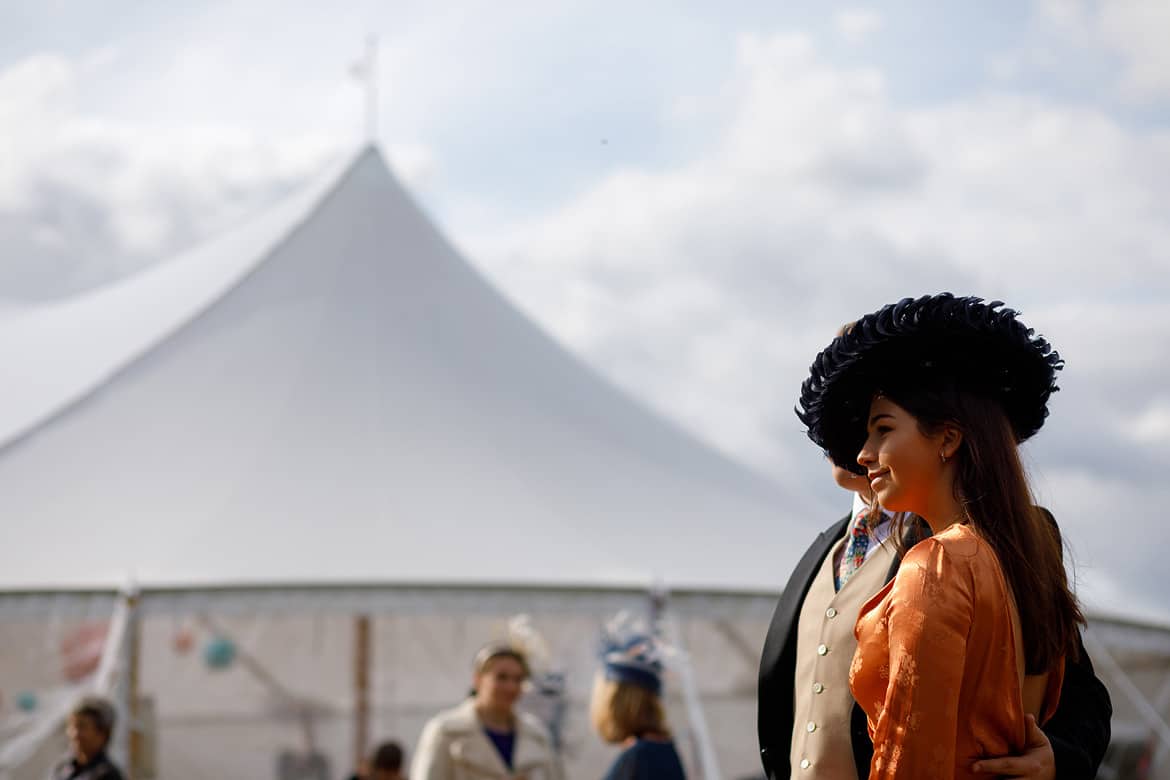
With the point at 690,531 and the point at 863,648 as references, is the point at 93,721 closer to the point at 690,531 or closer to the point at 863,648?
the point at 863,648

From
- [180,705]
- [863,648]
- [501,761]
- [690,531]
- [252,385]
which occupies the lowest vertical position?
[863,648]

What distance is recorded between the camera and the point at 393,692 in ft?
20.8

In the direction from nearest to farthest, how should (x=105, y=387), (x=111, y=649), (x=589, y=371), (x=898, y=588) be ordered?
1. (x=898, y=588)
2. (x=111, y=649)
3. (x=105, y=387)
4. (x=589, y=371)

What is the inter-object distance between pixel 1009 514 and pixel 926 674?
218 mm

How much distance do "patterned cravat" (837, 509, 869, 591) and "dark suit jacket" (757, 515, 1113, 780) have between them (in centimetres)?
4

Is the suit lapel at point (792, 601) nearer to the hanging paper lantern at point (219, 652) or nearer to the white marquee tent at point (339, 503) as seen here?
the white marquee tent at point (339, 503)

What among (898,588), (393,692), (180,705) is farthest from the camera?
(393,692)

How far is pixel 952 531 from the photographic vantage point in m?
1.47

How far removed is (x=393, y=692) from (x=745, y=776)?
61.6 inches

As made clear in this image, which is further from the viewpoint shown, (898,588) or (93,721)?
(93,721)

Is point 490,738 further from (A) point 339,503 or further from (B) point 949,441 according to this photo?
(B) point 949,441

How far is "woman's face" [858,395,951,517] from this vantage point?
1.53 m

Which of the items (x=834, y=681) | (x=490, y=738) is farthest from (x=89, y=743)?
(x=834, y=681)

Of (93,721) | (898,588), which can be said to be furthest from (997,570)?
(93,721)
